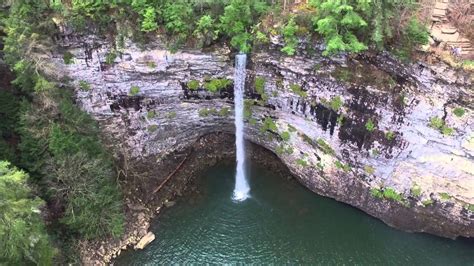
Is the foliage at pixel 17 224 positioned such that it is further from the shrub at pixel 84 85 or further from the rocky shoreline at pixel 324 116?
the rocky shoreline at pixel 324 116

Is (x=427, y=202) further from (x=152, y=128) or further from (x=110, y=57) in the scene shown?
(x=110, y=57)

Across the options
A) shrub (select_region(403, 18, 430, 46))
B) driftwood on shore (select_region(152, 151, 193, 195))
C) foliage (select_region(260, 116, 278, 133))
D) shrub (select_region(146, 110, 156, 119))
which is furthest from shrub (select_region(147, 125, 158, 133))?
shrub (select_region(403, 18, 430, 46))

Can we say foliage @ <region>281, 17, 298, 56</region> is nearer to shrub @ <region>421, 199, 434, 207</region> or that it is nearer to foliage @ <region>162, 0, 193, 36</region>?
foliage @ <region>162, 0, 193, 36</region>

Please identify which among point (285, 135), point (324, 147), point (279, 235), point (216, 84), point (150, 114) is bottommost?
point (279, 235)

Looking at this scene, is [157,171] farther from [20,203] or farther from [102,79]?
[20,203]

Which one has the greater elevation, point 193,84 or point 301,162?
point 193,84

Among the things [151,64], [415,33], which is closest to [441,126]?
[415,33]

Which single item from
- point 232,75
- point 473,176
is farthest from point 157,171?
point 473,176
